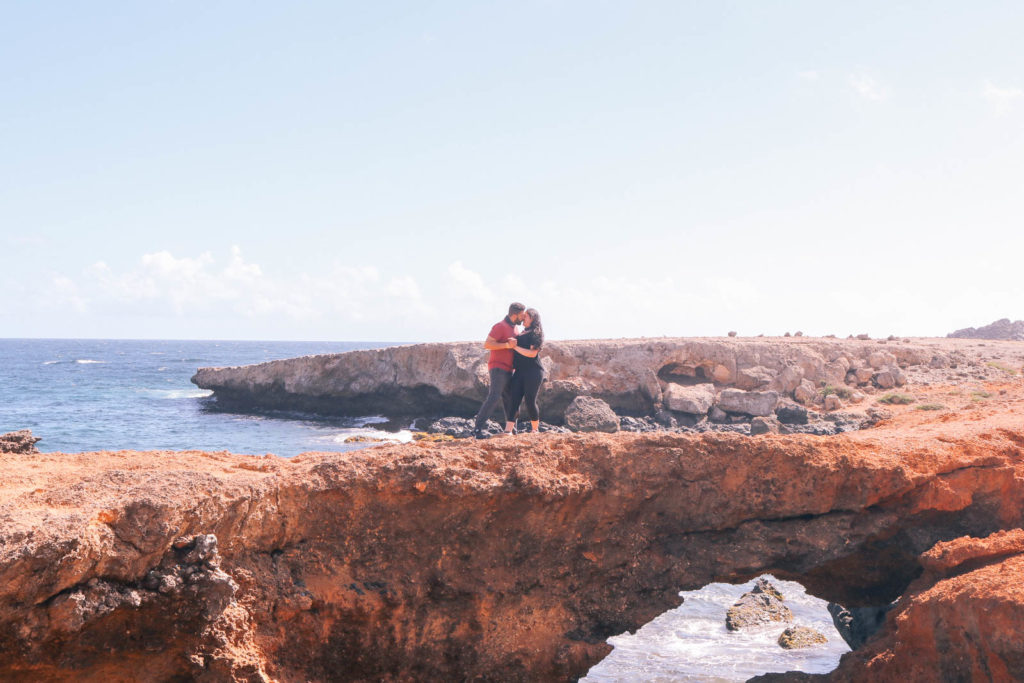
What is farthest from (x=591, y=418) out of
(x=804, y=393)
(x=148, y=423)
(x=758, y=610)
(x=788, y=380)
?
(x=148, y=423)

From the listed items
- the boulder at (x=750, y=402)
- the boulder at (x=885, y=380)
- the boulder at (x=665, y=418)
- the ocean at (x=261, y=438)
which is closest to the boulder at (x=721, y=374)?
the boulder at (x=750, y=402)

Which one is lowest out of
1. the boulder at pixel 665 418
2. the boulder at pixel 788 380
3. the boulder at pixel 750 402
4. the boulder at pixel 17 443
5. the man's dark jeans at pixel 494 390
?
the boulder at pixel 665 418

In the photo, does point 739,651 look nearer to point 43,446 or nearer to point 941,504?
point 941,504

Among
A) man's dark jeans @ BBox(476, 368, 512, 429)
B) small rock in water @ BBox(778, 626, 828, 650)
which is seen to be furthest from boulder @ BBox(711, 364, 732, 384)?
man's dark jeans @ BBox(476, 368, 512, 429)

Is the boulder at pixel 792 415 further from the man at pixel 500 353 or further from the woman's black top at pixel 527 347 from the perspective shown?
the man at pixel 500 353

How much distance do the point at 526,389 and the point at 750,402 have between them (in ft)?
38.1

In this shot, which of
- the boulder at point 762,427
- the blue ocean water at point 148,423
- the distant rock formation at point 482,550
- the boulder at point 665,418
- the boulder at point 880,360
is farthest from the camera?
the boulder at point 880,360

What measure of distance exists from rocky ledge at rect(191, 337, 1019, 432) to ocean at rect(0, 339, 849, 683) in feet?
7.08

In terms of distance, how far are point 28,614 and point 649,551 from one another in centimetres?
423

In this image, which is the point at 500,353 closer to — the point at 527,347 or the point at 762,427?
the point at 527,347

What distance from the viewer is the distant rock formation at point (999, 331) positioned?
130 ft

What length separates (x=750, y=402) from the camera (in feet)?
61.2

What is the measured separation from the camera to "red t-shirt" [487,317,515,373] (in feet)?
27.5

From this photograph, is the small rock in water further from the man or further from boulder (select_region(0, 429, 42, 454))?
boulder (select_region(0, 429, 42, 454))
